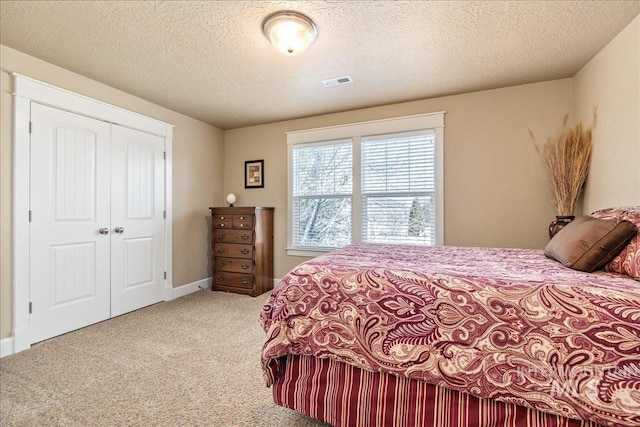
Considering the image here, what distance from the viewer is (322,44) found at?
2.17 m

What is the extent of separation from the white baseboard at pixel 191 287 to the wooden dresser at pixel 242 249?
0.25 m

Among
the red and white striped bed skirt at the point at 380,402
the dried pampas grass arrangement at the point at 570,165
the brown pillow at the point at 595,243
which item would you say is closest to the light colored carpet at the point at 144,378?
the red and white striped bed skirt at the point at 380,402

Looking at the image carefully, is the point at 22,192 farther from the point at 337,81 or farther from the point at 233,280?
the point at 337,81

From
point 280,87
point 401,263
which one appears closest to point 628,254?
point 401,263

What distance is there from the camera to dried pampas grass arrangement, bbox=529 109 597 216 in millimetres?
2432

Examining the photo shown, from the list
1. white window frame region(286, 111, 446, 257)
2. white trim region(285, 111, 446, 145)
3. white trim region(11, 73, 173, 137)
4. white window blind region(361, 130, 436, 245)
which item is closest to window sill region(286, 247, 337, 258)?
white window frame region(286, 111, 446, 257)

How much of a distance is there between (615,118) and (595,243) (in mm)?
1297

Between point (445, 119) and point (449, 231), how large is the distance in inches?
48.4

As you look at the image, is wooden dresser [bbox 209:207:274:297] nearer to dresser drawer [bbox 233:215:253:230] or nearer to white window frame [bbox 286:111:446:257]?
dresser drawer [bbox 233:215:253:230]

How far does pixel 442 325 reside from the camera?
3.89ft

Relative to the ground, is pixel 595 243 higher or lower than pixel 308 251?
higher

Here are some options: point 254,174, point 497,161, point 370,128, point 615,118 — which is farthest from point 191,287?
point 615,118

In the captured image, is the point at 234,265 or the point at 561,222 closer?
the point at 561,222

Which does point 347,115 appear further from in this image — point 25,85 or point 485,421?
point 485,421
